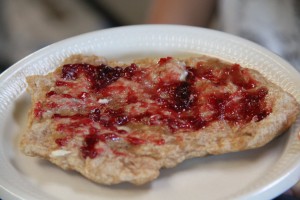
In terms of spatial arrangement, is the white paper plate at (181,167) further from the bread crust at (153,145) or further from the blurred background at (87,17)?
the blurred background at (87,17)

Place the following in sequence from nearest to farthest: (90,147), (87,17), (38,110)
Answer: (90,147), (38,110), (87,17)

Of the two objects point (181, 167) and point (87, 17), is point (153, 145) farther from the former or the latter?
point (87, 17)

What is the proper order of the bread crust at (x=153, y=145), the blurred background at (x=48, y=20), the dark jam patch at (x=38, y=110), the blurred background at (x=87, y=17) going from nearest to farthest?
the bread crust at (x=153, y=145) → the dark jam patch at (x=38, y=110) → the blurred background at (x=87, y=17) → the blurred background at (x=48, y=20)

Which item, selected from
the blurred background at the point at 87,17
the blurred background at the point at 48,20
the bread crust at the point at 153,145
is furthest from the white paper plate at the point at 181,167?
the blurred background at the point at 48,20

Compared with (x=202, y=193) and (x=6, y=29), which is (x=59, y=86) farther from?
(x=6, y=29)

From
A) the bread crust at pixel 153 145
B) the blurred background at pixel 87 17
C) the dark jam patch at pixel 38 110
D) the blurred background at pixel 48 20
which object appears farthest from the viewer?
the blurred background at pixel 48 20

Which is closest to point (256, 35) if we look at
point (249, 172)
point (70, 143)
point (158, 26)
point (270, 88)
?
point (158, 26)

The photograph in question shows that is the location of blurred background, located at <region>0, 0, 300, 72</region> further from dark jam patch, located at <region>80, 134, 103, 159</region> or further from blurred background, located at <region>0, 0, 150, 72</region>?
dark jam patch, located at <region>80, 134, 103, 159</region>

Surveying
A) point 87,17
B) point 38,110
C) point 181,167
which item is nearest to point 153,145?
point 181,167
